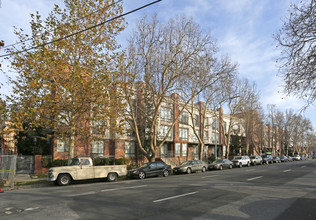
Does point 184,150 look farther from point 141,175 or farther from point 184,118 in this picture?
point 141,175

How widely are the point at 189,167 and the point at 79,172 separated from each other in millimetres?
12963

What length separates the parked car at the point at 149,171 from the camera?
20.2m

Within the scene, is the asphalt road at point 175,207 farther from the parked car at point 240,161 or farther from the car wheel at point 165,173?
the parked car at point 240,161

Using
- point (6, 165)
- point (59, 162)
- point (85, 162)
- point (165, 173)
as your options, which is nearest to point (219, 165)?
point (165, 173)

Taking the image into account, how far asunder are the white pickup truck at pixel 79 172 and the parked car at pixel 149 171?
252 cm

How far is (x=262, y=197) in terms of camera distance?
982 centimetres

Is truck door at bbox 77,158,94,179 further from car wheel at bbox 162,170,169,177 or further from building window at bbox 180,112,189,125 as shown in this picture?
building window at bbox 180,112,189,125

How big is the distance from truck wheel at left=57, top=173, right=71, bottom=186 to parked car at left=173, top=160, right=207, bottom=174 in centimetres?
1205

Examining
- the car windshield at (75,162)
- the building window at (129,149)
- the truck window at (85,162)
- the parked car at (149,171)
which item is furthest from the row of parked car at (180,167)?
the building window at (129,149)

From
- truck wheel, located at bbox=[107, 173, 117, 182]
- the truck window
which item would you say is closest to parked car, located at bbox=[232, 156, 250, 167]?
truck wheel, located at bbox=[107, 173, 117, 182]

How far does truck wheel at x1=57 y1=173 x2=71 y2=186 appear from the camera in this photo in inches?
610

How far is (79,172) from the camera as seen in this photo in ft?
52.9

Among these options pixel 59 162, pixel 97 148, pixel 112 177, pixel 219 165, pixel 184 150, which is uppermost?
pixel 97 148

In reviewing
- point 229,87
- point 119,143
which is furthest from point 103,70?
point 229,87
